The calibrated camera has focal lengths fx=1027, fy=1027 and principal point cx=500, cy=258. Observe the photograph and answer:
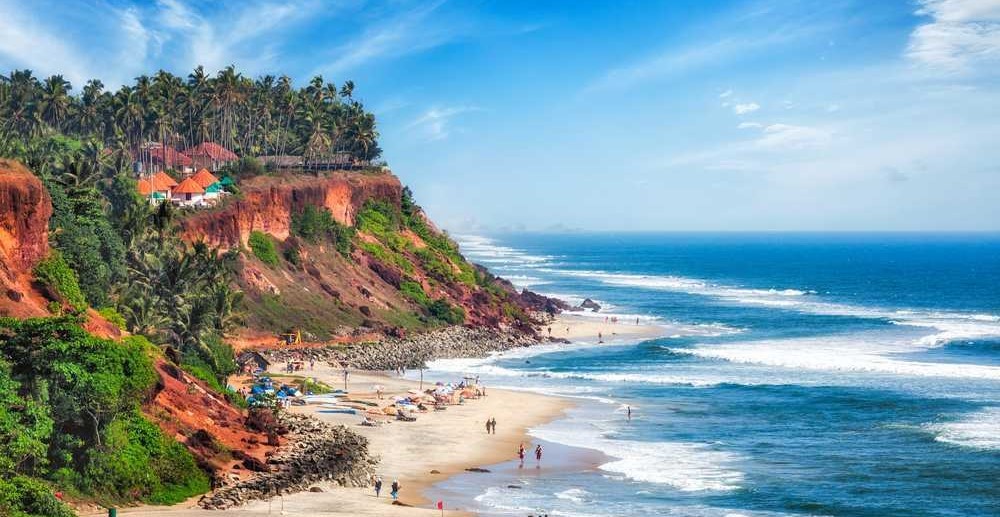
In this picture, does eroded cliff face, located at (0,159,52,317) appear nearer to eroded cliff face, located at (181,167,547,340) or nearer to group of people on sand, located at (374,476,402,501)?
group of people on sand, located at (374,476,402,501)

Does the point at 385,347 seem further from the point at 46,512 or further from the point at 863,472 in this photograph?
the point at 46,512

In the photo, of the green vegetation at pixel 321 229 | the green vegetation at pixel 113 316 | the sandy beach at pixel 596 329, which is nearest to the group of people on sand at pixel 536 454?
the green vegetation at pixel 113 316

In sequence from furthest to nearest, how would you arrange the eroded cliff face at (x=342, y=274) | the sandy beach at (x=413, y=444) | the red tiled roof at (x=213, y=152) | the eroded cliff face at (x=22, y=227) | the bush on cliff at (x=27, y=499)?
the red tiled roof at (x=213, y=152) → the eroded cliff face at (x=342, y=274) → the eroded cliff face at (x=22, y=227) → the sandy beach at (x=413, y=444) → the bush on cliff at (x=27, y=499)

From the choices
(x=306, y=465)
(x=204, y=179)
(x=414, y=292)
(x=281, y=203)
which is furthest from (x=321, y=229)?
(x=306, y=465)

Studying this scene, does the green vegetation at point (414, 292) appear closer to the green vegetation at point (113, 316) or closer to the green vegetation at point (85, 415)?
the green vegetation at point (113, 316)

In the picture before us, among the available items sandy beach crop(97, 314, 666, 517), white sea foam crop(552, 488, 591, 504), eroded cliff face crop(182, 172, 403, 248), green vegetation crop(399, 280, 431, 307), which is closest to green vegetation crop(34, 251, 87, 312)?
sandy beach crop(97, 314, 666, 517)

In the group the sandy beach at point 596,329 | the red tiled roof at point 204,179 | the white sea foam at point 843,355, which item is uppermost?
the red tiled roof at point 204,179

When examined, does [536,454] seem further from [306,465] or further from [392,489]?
[306,465]
